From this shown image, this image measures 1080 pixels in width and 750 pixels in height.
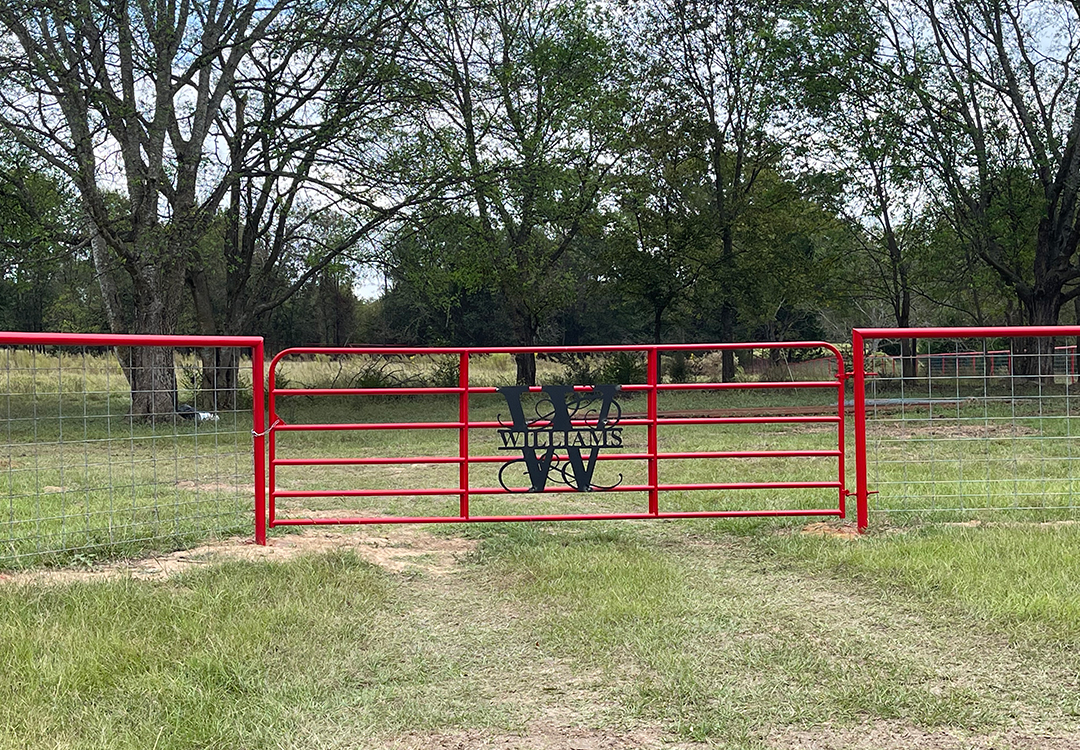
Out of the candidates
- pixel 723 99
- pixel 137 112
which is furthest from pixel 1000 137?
pixel 137 112

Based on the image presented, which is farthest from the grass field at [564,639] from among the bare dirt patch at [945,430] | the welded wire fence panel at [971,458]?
the bare dirt patch at [945,430]

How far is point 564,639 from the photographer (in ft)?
15.3

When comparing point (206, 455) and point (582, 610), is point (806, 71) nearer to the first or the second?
point (206, 455)

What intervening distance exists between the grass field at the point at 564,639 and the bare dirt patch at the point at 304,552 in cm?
3

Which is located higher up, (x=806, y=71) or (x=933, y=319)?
(x=806, y=71)

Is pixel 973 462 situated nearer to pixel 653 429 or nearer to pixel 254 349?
pixel 653 429

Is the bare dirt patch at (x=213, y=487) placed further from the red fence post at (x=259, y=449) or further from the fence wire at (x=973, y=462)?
the fence wire at (x=973, y=462)

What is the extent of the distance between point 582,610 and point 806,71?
21.3 m

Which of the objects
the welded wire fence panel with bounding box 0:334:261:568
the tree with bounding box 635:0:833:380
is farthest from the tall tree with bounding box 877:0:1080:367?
the welded wire fence panel with bounding box 0:334:261:568

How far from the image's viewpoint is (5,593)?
5.29 meters

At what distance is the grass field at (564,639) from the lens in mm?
3562

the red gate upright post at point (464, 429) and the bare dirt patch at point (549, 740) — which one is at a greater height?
the red gate upright post at point (464, 429)

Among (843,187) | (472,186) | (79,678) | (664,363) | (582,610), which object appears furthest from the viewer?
(664,363)

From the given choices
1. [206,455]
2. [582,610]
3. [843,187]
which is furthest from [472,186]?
[582,610]
